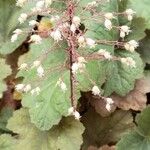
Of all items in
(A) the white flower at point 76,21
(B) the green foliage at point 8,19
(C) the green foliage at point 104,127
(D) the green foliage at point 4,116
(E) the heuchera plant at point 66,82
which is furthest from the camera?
(B) the green foliage at point 8,19

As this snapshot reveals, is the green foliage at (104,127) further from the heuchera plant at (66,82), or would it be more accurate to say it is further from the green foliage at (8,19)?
the green foliage at (8,19)

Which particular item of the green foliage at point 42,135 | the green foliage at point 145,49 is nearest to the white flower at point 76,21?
the green foliage at point 42,135

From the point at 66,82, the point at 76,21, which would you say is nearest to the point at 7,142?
the point at 66,82

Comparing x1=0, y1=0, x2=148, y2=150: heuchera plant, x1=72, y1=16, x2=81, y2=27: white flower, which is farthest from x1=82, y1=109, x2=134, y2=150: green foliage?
x1=72, y1=16, x2=81, y2=27: white flower

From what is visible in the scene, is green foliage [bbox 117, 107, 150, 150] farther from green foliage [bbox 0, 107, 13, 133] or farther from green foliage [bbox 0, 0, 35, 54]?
green foliage [bbox 0, 0, 35, 54]

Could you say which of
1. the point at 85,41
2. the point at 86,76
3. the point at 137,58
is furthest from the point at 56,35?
the point at 137,58

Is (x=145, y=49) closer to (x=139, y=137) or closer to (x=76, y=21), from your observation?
(x=139, y=137)

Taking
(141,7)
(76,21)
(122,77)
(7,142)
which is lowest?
(7,142)

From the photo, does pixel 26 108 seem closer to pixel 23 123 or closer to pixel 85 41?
pixel 23 123
